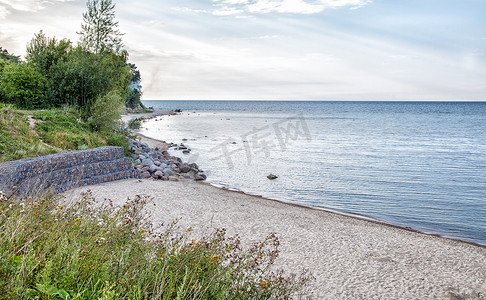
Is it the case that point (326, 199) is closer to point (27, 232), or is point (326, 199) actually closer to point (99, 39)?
point (27, 232)

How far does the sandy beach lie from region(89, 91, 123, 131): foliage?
850cm

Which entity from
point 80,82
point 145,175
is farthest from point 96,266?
point 80,82

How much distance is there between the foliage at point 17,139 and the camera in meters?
13.3

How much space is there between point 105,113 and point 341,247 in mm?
17328

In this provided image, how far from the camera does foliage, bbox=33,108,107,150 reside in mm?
16531

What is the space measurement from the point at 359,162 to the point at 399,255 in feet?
56.6

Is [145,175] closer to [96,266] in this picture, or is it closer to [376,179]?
[376,179]

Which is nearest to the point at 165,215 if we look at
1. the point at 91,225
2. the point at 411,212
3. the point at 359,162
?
the point at 91,225

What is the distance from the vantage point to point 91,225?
5.25 m

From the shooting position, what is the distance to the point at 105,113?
71.4 ft

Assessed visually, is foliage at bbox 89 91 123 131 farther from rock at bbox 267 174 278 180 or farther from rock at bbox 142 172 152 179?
rock at bbox 267 174 278 180

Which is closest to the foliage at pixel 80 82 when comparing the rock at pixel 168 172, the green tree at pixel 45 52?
the green tree at pixel 45 52

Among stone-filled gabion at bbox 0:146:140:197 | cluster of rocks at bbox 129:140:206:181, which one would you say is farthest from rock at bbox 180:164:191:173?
stone-filled gabion at bbox 0:146:140:197

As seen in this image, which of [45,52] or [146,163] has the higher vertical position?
[45,52]
